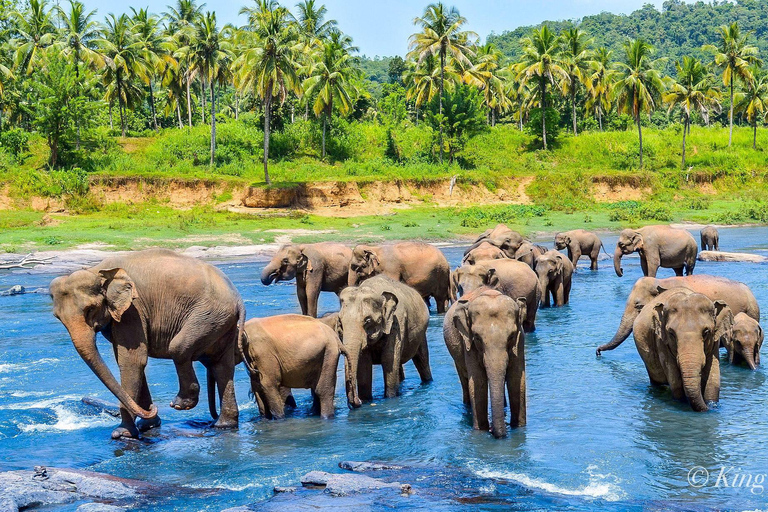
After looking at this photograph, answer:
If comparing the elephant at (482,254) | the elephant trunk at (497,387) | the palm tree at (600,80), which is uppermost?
the palm tree at (600,80)

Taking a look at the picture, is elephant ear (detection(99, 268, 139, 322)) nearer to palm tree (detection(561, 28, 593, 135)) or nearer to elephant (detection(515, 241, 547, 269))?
elephant (detection(515, 241, 547, 269))

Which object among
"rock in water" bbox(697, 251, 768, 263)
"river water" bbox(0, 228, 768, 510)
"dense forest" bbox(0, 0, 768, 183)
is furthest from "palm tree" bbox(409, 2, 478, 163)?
"river water" bbox(0, 228, 768, 510)

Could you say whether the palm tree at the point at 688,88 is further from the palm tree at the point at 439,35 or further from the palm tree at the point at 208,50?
the palm tree at the point at 208,50

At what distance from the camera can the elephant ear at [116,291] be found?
30.3 ft

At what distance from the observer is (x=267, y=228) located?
4050 centimetres

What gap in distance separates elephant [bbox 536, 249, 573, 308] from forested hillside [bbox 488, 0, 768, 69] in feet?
402

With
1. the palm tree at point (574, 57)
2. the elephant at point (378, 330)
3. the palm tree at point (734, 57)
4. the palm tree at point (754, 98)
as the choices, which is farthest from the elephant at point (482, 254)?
the palm tree at point (754, 98)

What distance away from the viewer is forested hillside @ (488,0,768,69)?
14738cm

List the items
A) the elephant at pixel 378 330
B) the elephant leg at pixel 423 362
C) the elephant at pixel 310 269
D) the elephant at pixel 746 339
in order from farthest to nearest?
the elephant at pixel 310 269
the elephant at pixel 746 339
the elephant leg at pixel 423 362
the elephant at pixel 378 330

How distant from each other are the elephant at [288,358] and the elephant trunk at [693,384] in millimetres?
4316

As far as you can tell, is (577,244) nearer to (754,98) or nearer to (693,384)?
(693,384)

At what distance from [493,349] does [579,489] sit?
1709mm

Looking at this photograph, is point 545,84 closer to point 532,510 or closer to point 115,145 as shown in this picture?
point 115,145

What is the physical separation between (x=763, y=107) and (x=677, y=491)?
223 ft
